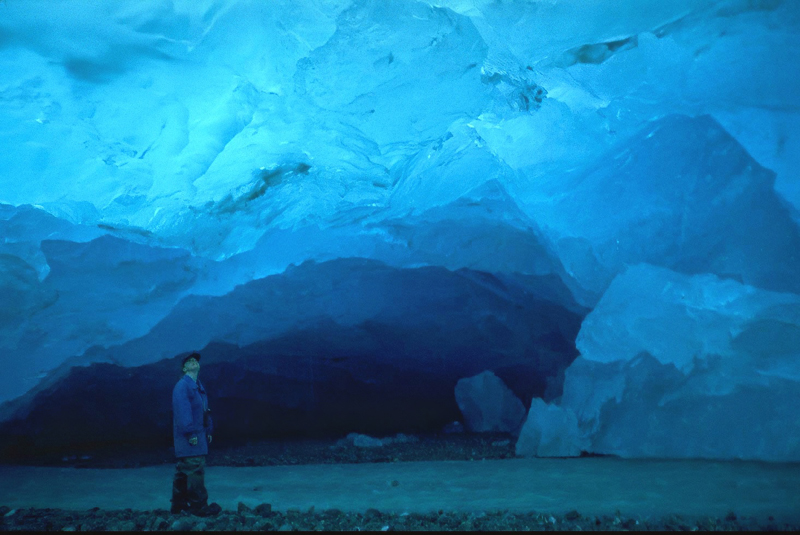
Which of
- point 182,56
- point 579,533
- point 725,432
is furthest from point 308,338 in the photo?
point 579,533

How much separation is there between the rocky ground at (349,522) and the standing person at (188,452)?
0.42 ft

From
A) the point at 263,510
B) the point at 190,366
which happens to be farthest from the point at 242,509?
the point at 190,366

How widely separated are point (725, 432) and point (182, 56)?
499 centimetres

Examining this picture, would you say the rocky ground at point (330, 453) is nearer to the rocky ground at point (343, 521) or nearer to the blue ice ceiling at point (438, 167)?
the blue ice ceiling at point (438, 167)

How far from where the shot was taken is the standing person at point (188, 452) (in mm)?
3635

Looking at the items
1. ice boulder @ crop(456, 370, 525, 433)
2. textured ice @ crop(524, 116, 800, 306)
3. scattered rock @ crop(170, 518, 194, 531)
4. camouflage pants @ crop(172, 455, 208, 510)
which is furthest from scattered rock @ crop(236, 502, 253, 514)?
ice boulder @ crop(456, 370, 525, 433)

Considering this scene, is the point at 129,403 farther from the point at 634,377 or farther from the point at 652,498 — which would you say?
the point at 652,498

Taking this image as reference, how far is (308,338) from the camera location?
8312 millimetres

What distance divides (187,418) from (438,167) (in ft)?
9.65

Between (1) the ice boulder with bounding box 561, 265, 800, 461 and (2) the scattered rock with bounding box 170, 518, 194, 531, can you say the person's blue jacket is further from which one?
(1) the ice boulder with bounding box 561, 265, 800, 461

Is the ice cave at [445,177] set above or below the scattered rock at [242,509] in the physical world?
above

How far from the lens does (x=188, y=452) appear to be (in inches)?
144

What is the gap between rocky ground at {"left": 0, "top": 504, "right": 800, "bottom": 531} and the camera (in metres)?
2.75

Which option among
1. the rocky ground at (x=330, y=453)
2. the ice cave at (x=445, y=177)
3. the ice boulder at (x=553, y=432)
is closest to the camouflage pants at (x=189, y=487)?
the rocky ground at (x=330, y=453)
